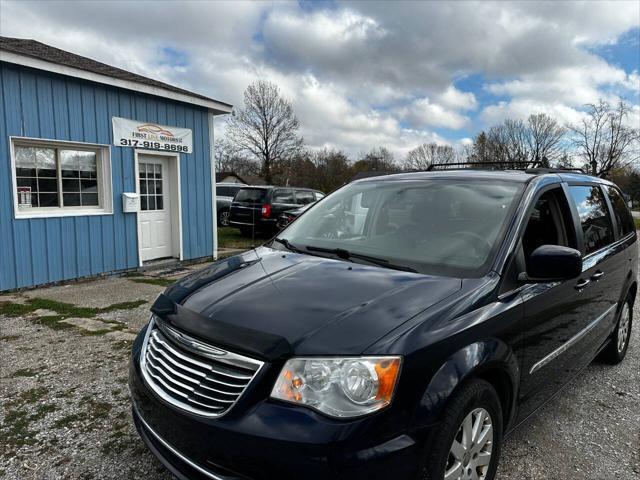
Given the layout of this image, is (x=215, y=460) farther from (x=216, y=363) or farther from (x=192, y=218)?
(x=192, y=218)

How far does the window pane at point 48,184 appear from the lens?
7418 mm

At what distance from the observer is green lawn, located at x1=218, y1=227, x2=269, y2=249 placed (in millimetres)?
13344

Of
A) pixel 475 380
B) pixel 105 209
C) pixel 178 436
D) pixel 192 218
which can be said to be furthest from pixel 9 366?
pixel 192 218

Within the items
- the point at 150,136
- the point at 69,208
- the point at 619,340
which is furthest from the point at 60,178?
the point at 619,340

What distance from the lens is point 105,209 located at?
8164 millimetres

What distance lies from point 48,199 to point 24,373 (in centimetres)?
446

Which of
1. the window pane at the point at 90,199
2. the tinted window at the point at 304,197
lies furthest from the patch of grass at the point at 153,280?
the tinted window at the point at 304,197

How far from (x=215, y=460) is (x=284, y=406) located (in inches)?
15.1

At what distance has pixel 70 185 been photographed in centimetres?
779

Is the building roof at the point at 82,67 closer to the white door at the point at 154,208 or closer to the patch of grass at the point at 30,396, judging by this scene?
the white door at the point at 154,208

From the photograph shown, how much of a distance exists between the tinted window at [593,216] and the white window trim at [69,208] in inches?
288

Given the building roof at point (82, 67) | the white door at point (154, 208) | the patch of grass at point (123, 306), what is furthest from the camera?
the white door at point (154, 208)

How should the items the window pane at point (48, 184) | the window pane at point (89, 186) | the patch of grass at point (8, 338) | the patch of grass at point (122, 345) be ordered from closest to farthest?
1. the patch of grass at point (122, 345)
2. the patch of grass at point (8, 338)
3. the window pane at point (48, 184)
4. the window pane at point (89, 186)

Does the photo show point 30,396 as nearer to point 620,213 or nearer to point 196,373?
point 196,373
